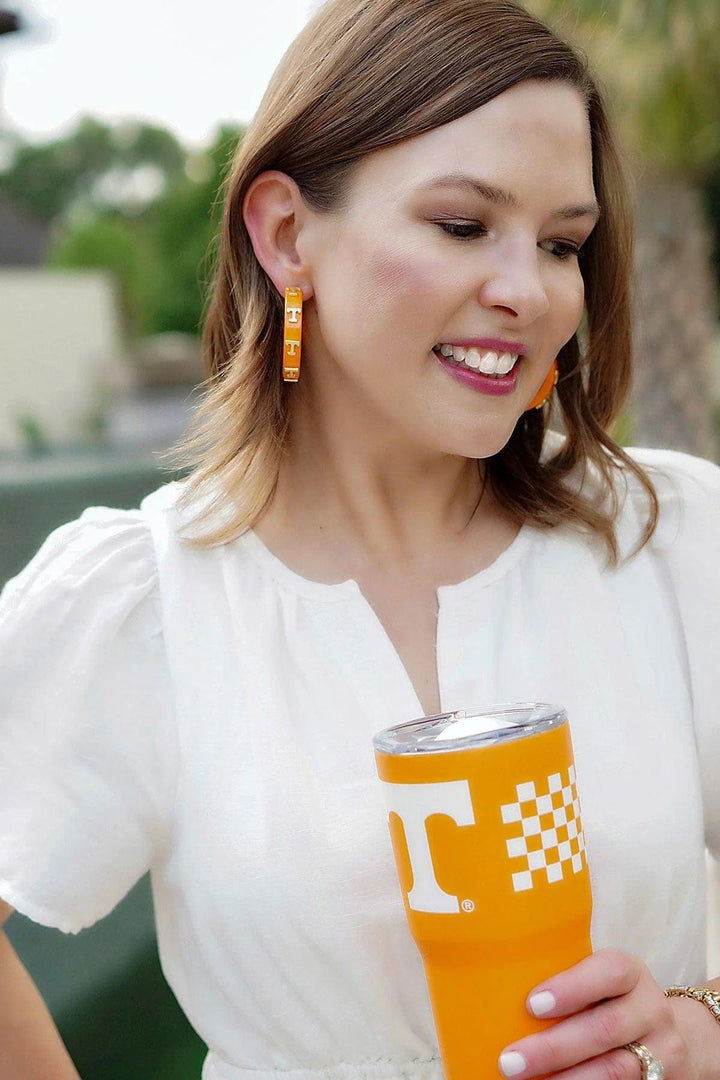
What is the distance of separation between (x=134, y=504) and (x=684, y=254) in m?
6.13

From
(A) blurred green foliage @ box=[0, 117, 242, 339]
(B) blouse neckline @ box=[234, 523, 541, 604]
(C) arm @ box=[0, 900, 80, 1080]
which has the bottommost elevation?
(C) arm @ box=[0, 900, 80, 1080]

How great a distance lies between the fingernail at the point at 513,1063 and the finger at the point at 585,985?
35 mm

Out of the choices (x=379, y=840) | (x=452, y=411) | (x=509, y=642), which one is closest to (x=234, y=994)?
(x=379, y=840)

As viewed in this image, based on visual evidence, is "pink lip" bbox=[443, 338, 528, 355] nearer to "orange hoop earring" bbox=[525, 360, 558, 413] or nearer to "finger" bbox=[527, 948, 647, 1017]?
"orange hoop earring" bbox=[525, 360, 558, 413]

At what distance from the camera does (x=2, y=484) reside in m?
2.15

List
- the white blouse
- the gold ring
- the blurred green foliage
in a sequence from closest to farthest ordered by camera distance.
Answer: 1. the gold ring
2. the white blouse
3. the blurred green foliage

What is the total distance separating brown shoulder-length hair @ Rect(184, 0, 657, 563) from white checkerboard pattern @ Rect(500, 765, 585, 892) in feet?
2.03

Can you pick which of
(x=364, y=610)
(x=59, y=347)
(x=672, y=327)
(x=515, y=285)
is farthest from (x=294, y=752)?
(x=59, y=347)

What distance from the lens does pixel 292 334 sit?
1.60 metres

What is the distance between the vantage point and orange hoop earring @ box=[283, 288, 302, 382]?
1586mm

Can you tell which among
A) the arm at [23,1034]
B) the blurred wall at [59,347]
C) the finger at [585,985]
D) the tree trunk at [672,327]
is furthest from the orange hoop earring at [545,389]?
the blurred wall at [59,347]

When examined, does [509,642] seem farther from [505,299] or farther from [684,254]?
[684,254]

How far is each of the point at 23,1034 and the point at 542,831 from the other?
3.00 feet

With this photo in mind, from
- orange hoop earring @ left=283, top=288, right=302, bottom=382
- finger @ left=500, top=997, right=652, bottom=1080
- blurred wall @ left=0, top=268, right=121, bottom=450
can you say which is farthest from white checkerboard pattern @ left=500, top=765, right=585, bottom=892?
blurred wall @ left=0, top=268, right=121, bottom=450
